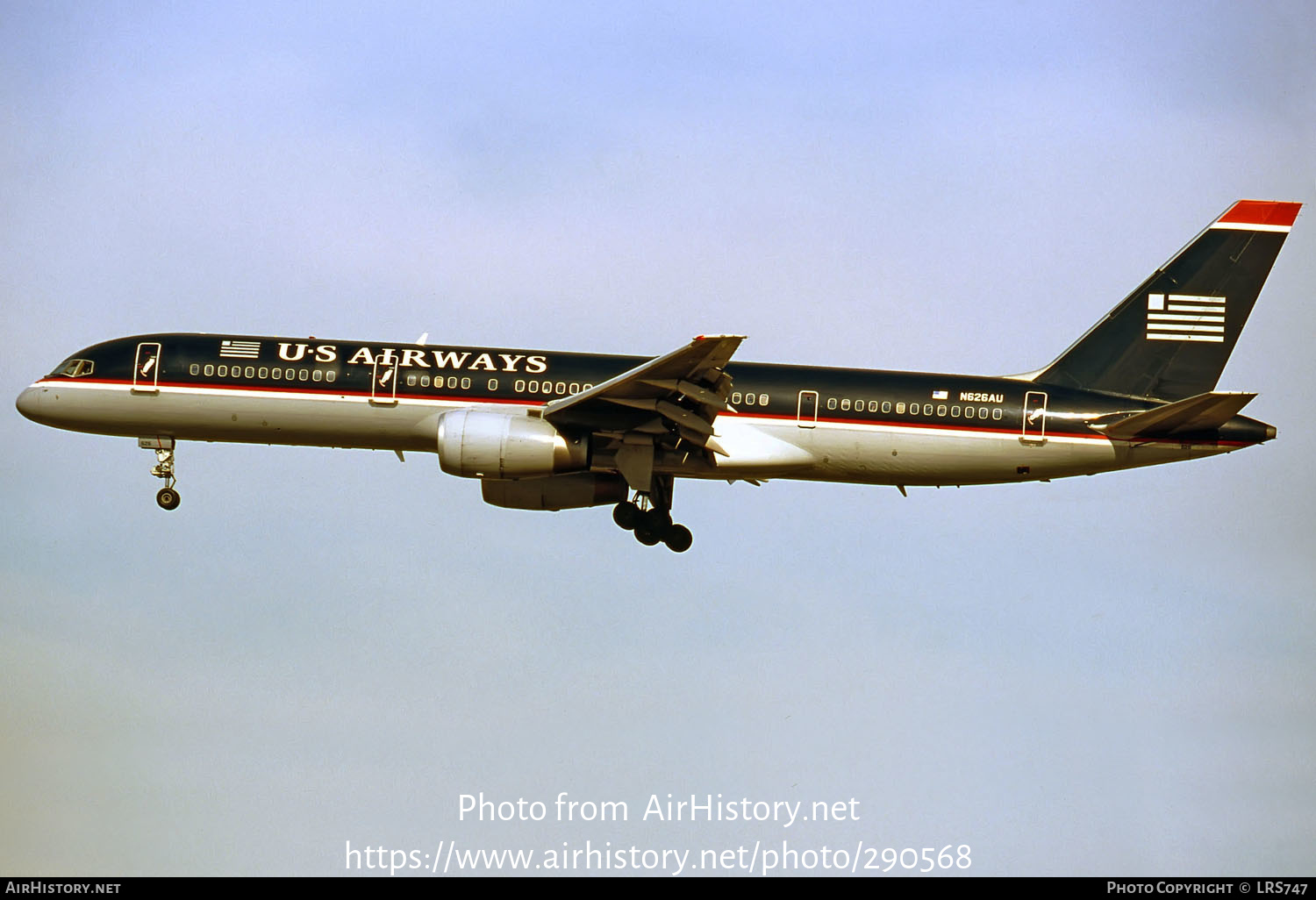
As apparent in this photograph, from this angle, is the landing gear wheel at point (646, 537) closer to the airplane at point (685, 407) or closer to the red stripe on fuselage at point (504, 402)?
the airplane at point (685, 407)

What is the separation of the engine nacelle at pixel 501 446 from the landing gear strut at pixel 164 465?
24.4ft

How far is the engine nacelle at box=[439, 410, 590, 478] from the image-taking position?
37.0 metres

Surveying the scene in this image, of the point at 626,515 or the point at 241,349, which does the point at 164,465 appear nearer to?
the point at 241,349

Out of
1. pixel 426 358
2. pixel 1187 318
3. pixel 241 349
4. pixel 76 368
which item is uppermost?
pixel 1187 318

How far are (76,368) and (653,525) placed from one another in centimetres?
1427

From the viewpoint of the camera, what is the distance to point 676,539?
40.8m

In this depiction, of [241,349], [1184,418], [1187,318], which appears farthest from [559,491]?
[1187,318]

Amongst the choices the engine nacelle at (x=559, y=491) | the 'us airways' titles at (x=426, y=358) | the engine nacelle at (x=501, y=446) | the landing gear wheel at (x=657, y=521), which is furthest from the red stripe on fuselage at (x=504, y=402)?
the landing gear wheel at (x=657, y=521)

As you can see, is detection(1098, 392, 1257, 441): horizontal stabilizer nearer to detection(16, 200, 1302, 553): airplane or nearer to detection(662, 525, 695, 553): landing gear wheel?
detection(16, 200, 1302, 553): airplane

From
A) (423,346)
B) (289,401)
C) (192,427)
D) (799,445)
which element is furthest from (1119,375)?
(192,427)

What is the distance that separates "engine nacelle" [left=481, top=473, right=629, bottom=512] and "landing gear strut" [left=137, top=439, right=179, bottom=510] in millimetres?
7520

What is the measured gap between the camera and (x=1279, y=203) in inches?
1607

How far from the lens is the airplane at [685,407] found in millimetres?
37594

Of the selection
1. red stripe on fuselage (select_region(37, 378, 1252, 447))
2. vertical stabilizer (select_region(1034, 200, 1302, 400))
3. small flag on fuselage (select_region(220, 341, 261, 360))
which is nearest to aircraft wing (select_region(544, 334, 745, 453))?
red stripe on fuselage (select_region(37, 378, 1252, 447))
